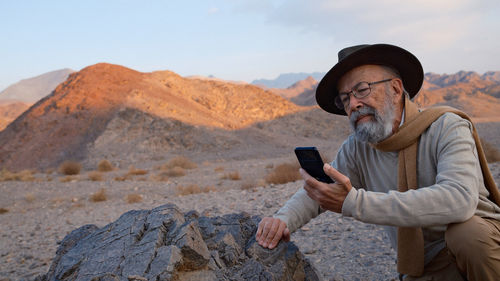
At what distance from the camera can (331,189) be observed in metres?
2.11

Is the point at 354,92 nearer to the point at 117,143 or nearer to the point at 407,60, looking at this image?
the point at 407,60

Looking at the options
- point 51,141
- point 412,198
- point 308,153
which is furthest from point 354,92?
point 51,141

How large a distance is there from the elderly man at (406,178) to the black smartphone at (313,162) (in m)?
0.06

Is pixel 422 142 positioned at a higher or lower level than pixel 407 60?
lower

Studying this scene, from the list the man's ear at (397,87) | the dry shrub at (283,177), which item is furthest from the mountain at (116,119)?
the man's ear at (397,87)

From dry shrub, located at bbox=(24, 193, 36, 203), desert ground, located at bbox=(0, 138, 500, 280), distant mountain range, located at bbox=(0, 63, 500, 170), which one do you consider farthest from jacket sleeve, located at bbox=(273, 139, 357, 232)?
distant mountain range, located at bbox=(0, 63, 500, 170)

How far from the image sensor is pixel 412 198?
1989 mm

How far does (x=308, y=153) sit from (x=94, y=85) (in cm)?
2979

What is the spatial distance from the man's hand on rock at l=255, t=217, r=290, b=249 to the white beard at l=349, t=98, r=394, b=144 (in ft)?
2.71

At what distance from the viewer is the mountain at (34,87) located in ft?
415

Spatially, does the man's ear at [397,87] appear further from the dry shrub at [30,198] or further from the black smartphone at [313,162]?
the dry shrub at [30,198]

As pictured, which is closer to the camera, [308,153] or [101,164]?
[308,153]

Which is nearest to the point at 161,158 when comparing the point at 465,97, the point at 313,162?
the point at 313,162

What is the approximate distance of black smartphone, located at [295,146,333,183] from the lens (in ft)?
7.24
